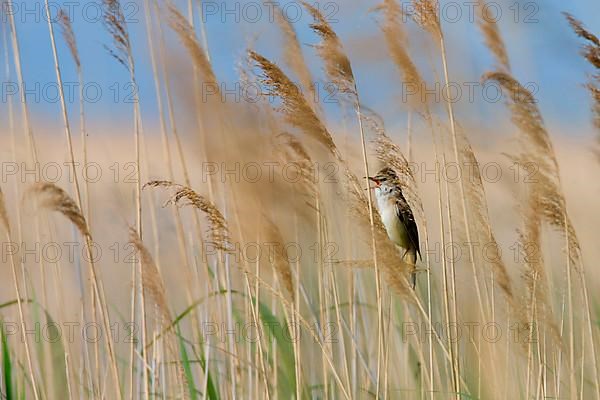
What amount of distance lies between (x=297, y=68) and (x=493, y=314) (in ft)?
3.27

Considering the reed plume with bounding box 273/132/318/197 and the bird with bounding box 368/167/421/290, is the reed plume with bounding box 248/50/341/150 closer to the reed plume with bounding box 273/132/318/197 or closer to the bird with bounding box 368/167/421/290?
the reed plume with bounding box 273/132/318/197

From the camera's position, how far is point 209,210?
6.75 ft

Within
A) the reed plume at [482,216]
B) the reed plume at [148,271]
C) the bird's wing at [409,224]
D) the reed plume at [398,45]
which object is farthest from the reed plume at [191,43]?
the bird's wing at [409,224]

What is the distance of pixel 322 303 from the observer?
2744mm

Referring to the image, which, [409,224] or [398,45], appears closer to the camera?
[398,45]

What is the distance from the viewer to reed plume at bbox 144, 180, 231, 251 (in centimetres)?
202

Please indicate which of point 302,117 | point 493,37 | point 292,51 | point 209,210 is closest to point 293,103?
point 302,117

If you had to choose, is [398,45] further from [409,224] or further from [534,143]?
[409,224]

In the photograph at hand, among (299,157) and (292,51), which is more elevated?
(292,51)

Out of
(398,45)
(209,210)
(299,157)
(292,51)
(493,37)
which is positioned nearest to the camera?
(209,210)

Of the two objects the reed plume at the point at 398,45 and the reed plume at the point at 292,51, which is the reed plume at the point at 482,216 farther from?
the reed plume at the point at 292,51

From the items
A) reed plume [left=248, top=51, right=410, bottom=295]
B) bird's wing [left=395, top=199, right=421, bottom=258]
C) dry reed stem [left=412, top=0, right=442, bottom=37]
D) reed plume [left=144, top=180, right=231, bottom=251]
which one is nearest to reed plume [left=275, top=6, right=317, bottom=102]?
dry reed stem [left=412, top=0, right=442, bottom=37]

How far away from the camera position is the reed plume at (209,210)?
2.02 m

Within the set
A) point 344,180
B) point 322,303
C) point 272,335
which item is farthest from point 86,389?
point 344,180
